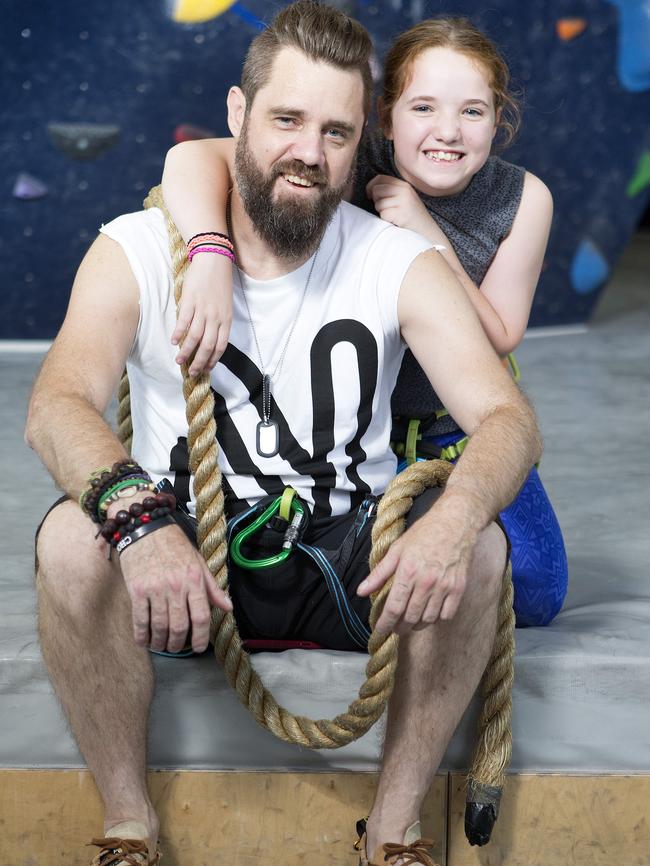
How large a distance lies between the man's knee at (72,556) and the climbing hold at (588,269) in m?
3.42

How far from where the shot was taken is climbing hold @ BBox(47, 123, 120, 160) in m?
3.90

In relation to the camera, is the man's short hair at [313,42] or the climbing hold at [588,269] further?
the climbing hold at [588,269]

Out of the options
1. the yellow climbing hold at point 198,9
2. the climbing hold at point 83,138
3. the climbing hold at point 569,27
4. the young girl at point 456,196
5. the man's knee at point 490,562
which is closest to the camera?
the man's knee at point 490,562

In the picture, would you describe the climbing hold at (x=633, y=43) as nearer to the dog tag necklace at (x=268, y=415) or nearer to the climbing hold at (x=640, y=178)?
the climbing hold at (x=640, y=178)

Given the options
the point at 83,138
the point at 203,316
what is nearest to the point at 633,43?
the point at 83,138

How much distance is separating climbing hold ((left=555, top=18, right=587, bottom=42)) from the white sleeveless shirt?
2682 millimetres

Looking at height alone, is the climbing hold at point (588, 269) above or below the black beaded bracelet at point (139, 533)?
below

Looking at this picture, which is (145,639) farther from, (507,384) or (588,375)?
(588,375)

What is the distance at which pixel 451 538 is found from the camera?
4.54 ft

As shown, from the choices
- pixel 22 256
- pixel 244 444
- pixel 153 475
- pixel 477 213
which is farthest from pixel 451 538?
pixel 22 256

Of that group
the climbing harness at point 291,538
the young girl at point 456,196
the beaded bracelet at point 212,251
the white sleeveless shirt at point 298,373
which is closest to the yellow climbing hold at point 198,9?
the young girl at point 456,196

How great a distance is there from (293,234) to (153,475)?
15.5 inches

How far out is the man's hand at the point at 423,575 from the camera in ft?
4.45

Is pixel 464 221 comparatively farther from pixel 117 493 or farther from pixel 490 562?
pixel 117 493
